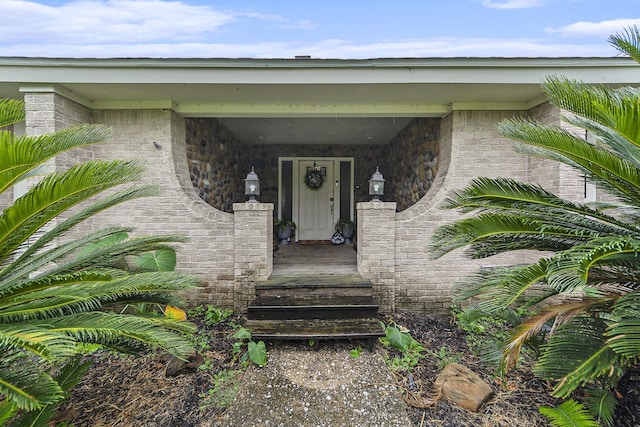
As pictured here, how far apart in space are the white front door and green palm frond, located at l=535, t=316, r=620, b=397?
577cm

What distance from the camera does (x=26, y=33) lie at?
22.9ft

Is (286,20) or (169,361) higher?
(286,20)

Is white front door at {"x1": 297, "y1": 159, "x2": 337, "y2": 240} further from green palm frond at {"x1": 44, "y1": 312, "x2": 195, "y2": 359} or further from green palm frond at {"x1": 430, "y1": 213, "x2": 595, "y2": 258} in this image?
green palm frond at {"x1": 44, "y1": 312, "x2": 195, "y2": 359}

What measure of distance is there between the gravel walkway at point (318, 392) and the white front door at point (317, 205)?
14.1ft

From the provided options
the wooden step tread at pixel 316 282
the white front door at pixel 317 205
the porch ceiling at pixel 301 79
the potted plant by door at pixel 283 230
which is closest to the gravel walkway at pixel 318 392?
the wooden step tread at pixel 316 282

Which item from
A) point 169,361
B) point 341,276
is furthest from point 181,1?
point 169,361

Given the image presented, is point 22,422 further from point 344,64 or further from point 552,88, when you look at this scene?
point 344,64

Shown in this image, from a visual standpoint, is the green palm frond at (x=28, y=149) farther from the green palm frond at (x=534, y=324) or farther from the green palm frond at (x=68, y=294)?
the green palm frond at (x=534, y=324)

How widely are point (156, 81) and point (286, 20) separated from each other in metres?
4.87

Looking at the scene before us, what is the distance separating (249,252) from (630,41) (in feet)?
12.2

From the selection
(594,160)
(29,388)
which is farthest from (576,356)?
(29,388)

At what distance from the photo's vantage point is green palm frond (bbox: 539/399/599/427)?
1784 mm

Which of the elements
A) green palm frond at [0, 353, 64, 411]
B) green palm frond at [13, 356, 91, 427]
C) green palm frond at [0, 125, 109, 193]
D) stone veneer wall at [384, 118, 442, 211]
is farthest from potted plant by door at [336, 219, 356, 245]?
green palm frond at [0, 353, 64, 411]

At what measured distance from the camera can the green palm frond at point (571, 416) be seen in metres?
1.78
